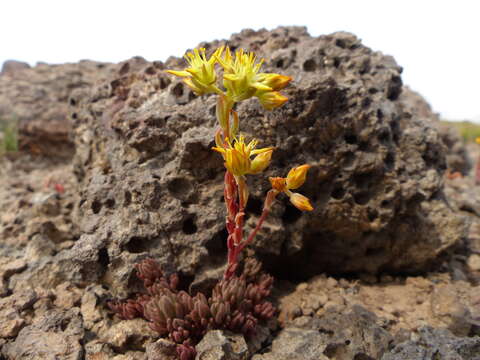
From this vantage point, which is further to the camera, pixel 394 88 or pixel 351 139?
pixel 394 88

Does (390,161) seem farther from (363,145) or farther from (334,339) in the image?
(334,339)

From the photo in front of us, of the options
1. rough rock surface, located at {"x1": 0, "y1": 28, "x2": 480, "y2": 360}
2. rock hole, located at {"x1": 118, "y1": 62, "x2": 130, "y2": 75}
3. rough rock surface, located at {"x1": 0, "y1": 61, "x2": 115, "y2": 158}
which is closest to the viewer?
rough rock surface, located at {"x1": 0, "y1": 28, "x2": 480, "y2": 360}

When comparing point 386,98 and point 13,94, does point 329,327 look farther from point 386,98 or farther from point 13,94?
point 13,94

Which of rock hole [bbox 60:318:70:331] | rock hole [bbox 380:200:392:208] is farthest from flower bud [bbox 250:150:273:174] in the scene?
rock hole [bbox 60:318:70:331]

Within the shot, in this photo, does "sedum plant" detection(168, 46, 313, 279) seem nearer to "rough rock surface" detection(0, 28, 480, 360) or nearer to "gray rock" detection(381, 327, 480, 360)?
"rough rock surface" detection(0, 28, 480, 360)

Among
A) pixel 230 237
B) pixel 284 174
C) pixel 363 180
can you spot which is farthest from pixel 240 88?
pixel 363 180

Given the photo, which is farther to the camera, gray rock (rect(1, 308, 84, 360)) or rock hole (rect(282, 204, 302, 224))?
rock hole (rect(282, 204, 302, 224))

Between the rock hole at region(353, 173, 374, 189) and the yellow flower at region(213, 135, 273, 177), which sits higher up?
the yellow flower at region(213, 135, 273, 177)
